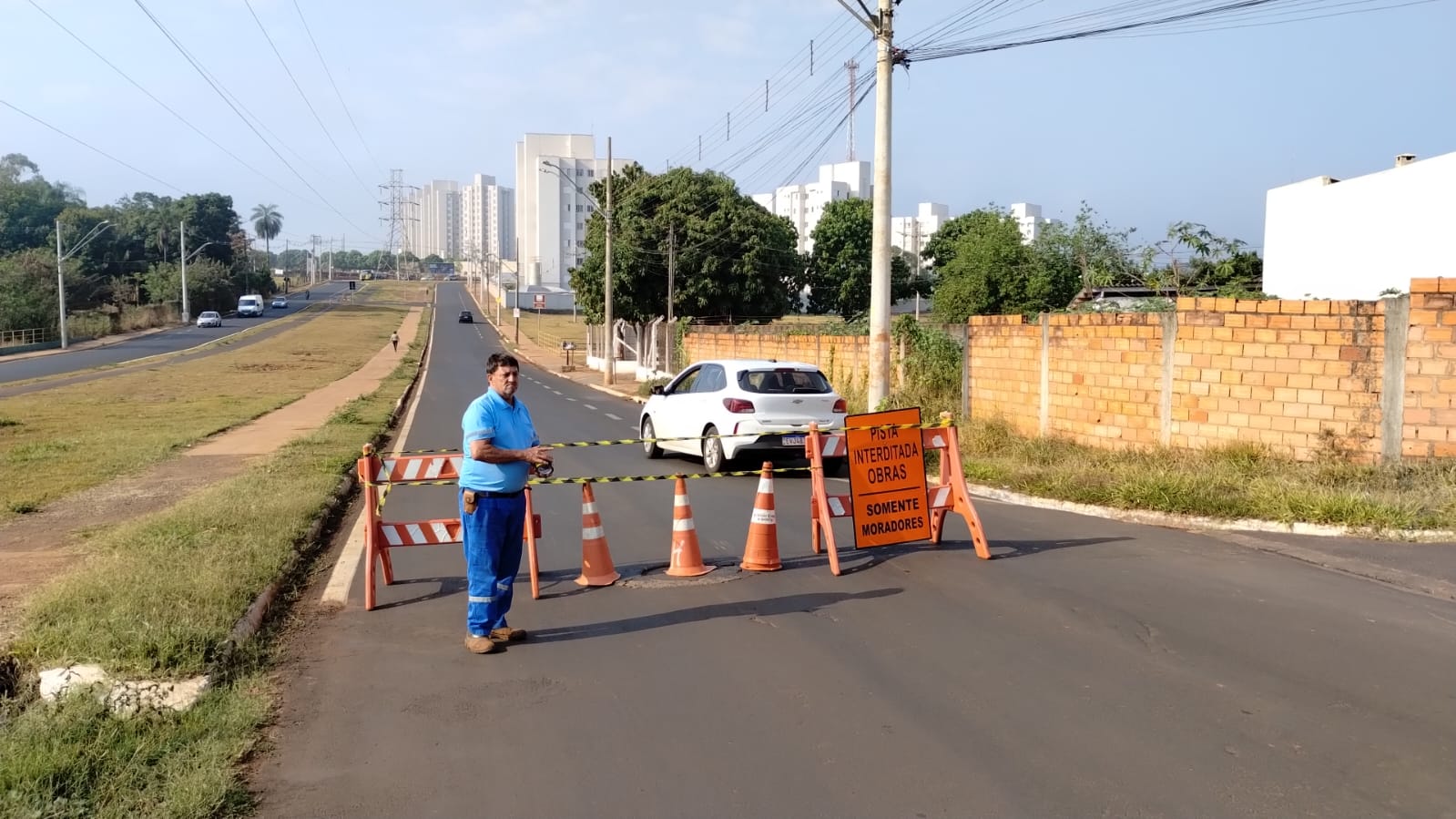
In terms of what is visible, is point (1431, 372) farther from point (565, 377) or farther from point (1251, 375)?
point (565, 377)

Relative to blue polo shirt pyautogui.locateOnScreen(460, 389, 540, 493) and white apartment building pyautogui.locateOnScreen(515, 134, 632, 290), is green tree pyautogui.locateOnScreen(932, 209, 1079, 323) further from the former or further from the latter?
white apartment building pyautogui.locateOnScreen(515, 134, 632, 290)

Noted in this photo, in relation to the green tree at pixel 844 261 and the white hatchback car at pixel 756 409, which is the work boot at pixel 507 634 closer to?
the white hatchback car at pixel 756 409

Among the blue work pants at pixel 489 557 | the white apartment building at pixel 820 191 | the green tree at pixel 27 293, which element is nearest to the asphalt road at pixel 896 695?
the blue work pants at pixel 489 557

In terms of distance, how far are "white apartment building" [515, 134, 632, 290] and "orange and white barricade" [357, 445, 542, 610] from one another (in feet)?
505

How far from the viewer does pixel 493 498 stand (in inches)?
248

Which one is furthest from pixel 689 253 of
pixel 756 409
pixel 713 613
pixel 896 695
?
pixel 896 695

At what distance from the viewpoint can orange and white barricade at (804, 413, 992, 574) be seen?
8.65 meters

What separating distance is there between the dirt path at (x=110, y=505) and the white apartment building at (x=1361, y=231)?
851 inches

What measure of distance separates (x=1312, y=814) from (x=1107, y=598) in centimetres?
334

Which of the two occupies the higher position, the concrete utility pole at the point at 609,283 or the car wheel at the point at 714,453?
the concrete utility pole at the point at 609,283

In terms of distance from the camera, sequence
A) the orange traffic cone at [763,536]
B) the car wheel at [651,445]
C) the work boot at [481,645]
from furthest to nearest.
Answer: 1. the car wheel at [651,445]
2. the orange traffic cone at [763,536]
3. the work boot at [481,645]

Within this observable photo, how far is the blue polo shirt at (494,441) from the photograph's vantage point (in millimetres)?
6246

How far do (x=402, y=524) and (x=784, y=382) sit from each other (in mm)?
7688

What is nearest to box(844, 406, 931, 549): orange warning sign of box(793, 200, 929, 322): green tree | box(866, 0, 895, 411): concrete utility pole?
box(866, 0, 895, 411): concrete utility pole
